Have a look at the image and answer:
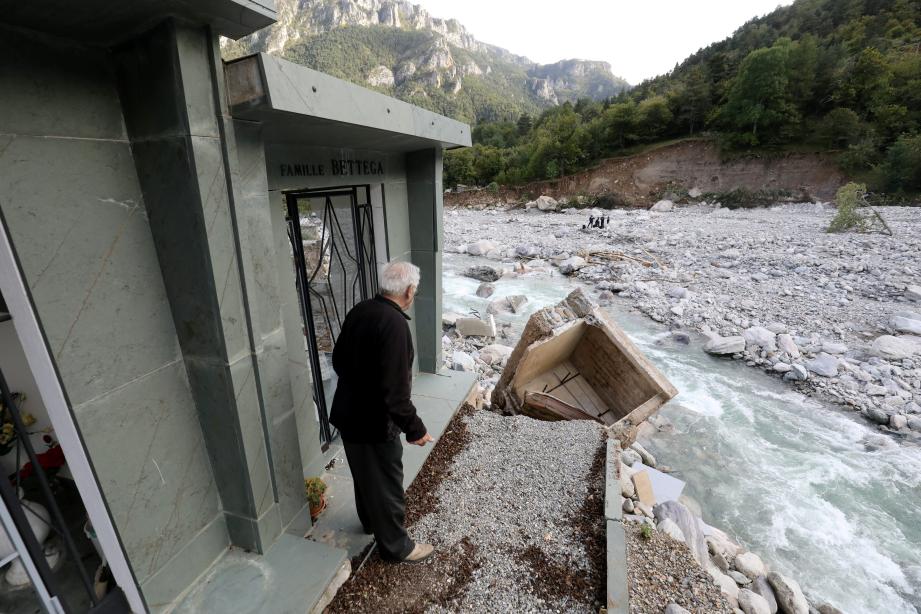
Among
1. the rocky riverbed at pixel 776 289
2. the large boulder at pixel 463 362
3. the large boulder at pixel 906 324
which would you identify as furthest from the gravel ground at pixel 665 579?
the large boulder at pixel 906 324

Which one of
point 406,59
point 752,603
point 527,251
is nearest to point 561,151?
point 527,251

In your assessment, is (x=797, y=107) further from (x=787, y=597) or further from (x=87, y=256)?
(x=87, y=256)

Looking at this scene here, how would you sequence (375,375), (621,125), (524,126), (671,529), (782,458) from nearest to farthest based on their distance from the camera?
(375,375)
(671,529)
(782,458)
(621,125)
(524,126)

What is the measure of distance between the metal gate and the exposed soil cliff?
3651 centimetres

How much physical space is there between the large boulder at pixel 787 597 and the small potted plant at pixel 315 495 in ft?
12.4

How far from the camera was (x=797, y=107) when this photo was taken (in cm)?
3553

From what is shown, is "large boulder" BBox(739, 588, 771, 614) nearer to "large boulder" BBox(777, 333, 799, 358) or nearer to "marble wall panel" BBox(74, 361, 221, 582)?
"marble wall panel" BBox(74, 361, 221, 582)

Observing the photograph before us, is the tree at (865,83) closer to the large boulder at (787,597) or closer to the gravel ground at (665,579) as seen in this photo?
the large boulder at (787,597)

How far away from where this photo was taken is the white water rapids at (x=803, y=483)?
4.16 m

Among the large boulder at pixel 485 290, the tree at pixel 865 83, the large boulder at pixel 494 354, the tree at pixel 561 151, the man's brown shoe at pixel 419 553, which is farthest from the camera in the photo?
the tree at pixel 561 151

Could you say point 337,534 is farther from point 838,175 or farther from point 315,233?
point 838,175

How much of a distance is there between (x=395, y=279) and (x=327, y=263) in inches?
63.7

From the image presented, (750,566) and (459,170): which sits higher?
(459,170)

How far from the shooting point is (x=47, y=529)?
2051mm
